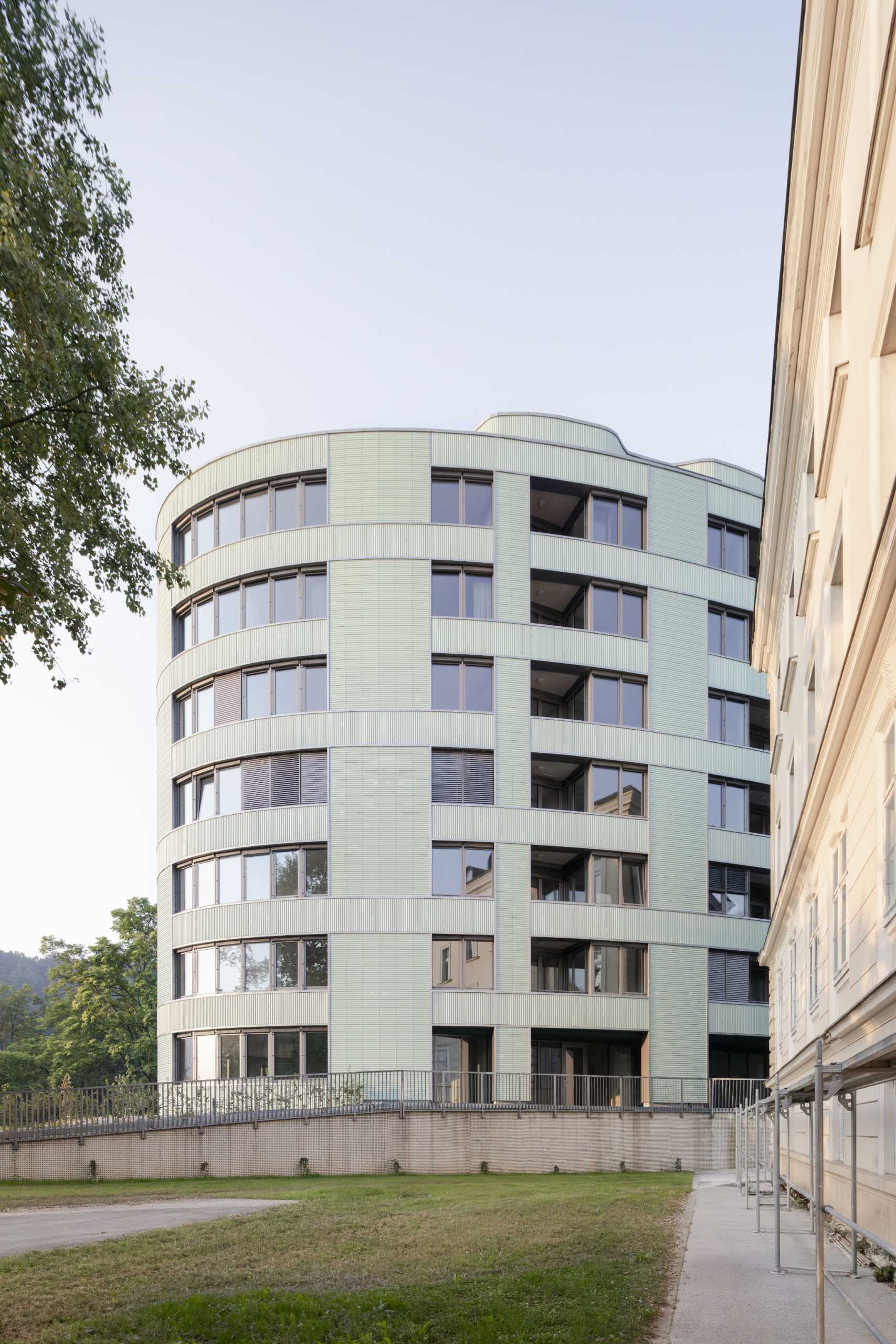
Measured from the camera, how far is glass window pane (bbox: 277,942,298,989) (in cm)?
3681

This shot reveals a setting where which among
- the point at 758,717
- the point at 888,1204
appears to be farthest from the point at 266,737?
the point at 888,1204

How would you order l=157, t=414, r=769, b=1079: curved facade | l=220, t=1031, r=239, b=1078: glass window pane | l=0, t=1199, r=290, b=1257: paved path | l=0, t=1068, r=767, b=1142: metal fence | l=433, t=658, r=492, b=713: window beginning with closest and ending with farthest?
l=0, t=1199, r=290, b=1257: paved path, l=0, t=1068, r=767, b=1142: metal fence, l=157, t=414, r=769, b=1079: curved facade, l=220, t=1031, r=239, b=1078: glass window pane, l=433, t=658, r=492, b=713: window

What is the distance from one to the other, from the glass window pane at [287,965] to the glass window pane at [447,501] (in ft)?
44.0

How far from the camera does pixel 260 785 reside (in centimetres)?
3850

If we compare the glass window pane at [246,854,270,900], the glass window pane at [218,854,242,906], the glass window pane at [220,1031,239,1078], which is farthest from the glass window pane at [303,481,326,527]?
the glass window pane at [220,1031,239,1078]

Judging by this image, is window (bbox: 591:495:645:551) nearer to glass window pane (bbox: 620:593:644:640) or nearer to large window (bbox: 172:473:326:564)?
glass window pane (bbox: 620:593:644:640)

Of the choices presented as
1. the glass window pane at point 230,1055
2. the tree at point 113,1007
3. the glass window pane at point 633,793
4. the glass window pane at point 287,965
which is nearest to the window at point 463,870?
the glass window pane at point 287,965

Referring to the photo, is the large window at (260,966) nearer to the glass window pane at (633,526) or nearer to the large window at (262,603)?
the large window at (262,603)

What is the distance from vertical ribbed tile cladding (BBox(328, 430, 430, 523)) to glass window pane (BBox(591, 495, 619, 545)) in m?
5.63

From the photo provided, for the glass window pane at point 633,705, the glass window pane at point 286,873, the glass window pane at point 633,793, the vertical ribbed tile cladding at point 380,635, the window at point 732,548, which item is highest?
the window at point 732,548

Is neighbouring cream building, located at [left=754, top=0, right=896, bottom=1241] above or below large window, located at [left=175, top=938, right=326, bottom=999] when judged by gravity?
above

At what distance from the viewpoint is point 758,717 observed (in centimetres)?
4378

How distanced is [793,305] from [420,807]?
21500 millimetres

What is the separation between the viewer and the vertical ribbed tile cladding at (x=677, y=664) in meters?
40.5
